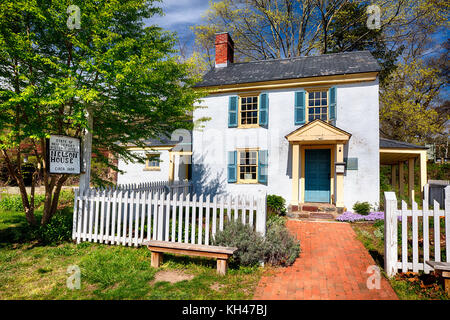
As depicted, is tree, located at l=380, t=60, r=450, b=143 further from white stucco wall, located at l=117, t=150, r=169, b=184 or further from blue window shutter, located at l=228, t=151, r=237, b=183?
white stucco wall, located at l=117, t=150, r=169, b=184

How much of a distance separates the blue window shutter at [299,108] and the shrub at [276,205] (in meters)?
3.31

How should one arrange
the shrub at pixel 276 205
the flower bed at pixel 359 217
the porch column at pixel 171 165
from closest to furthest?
the flower bed at pixel 359 217 → the shrub at pixel 276 205 → the porch column at pixel 171 165

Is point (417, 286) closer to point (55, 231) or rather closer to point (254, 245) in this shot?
point (254, 245)

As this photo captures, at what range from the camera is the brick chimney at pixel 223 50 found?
47.8ft

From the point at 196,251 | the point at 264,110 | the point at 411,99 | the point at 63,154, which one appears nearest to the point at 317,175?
the point at 264,110

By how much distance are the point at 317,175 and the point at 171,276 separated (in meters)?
8.49

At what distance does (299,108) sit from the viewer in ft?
37.6

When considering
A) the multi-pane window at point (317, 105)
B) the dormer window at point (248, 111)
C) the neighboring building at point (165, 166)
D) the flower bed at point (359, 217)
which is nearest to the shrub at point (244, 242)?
the flower bed at point (359, 217)

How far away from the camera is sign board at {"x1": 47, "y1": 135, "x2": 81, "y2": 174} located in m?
5.86

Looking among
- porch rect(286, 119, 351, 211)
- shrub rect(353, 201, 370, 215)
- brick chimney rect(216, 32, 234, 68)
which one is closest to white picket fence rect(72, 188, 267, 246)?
porch rect(286, 119, 351, 211)

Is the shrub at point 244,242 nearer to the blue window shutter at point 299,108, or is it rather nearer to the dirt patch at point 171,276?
the dirt patch at point 171,276

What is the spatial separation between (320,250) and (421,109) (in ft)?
60.4

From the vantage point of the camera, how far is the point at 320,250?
241 inches

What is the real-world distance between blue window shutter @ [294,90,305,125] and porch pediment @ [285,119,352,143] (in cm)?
89
